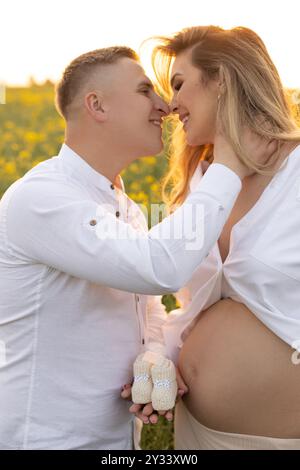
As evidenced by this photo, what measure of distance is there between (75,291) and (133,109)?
2.68 feet

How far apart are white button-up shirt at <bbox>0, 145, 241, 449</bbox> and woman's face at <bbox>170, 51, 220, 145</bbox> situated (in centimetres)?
44

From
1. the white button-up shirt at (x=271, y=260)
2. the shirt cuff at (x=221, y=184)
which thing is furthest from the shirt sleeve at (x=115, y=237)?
the white button-up shirt at (x=271, y=260)

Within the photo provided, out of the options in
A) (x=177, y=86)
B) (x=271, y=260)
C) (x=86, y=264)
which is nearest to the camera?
(x=86, y=264)

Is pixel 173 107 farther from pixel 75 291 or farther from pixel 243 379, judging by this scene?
pixel 243 379

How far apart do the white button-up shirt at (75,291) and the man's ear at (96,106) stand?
0.18 m

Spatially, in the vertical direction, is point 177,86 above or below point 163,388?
above

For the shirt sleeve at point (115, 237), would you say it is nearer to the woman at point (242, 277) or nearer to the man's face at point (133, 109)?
the woman at point (242, 277)

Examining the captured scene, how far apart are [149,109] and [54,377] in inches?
45.7

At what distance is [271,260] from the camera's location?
103 inches

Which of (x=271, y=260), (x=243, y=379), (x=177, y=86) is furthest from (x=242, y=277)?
(x=177, y=86)

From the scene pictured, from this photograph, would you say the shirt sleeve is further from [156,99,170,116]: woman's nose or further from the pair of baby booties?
[156,99,170,116]: woman's nose

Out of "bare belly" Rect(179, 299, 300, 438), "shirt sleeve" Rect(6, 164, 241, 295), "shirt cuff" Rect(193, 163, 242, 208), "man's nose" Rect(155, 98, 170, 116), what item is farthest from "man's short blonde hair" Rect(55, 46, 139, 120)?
"bare belly" Rect(179, 299, 300, 438)

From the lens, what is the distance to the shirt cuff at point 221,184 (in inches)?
98.9

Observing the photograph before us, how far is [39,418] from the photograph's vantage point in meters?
2.65
